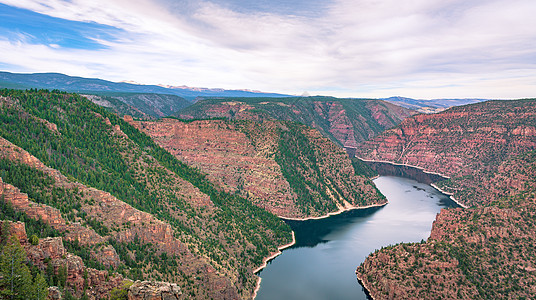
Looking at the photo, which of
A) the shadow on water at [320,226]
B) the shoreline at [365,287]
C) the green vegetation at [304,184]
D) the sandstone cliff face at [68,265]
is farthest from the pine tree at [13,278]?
the green vegetation at [304,184]

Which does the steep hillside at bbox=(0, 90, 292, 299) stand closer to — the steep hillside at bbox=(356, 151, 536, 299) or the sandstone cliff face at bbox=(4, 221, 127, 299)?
the sandstone cliff face at bbox=(4, 221, 127, 299)

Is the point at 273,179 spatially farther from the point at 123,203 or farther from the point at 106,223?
the point at 106,223

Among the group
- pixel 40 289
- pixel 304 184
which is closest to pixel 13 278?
pixel 40 289

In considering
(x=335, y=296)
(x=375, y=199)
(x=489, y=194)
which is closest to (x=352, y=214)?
(x=375, y=199)

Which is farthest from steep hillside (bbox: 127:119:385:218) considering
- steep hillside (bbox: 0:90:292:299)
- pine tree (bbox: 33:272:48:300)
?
pine tree (bbox: 33:272:48:300)

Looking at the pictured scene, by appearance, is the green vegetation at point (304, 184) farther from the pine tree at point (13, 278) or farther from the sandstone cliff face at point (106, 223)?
the pine tree at point (13, 278)

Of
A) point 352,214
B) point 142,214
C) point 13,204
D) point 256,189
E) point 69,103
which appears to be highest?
point 69,103

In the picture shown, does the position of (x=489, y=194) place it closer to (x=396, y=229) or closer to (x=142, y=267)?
(x=396, y=229)
